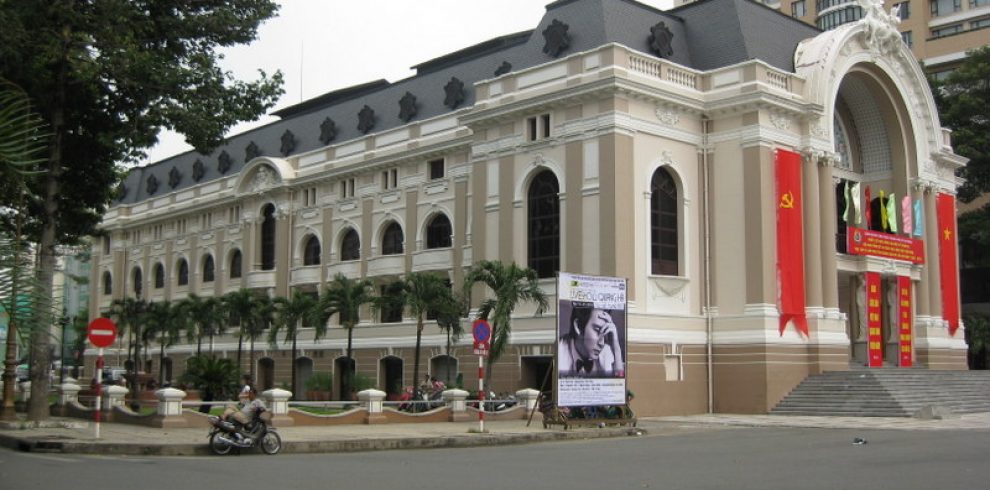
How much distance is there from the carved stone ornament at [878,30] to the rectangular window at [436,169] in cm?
1820

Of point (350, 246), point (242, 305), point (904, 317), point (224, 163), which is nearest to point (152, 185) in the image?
point (224, 163)

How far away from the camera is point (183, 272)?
63.6 metres

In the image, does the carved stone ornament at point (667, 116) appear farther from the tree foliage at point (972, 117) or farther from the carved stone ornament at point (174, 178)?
the carved stone ornament at point (174, 178)

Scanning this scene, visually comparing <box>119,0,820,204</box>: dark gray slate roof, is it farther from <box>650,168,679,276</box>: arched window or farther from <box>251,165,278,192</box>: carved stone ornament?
<box>650,168,679,276</box>: arched window

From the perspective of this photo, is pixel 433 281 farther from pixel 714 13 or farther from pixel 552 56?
pixel 714 13

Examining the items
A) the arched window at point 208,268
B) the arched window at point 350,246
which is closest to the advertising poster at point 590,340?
the arched window at point 350,246

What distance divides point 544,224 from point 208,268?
96.6 ft

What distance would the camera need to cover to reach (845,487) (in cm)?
1346

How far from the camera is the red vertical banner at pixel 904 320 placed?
43.0 metres

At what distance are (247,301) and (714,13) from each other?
24.3m

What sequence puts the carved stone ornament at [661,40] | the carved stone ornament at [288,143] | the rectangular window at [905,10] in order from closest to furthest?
the carved stone ornament at [661,40]
the carved stone ornament at [288,143]
the rectangular window at [905,10]

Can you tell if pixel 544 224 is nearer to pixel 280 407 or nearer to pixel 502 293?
pixel 502 293

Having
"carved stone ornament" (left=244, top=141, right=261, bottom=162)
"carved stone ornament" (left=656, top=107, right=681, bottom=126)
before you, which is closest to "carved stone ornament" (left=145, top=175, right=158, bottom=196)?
"carved stone ornament" (left=244, top=141, right=261, bottom=162)

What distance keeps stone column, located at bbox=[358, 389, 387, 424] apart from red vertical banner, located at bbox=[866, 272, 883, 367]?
22.5 m
